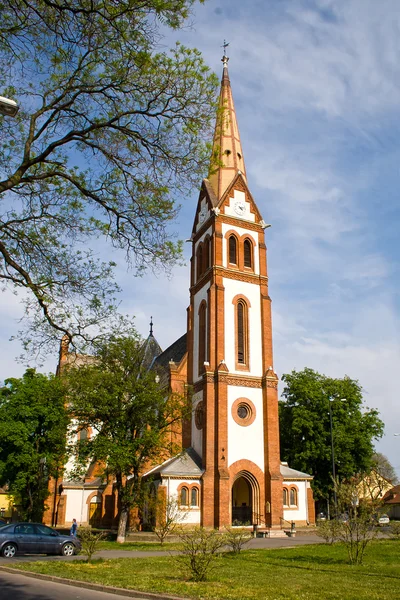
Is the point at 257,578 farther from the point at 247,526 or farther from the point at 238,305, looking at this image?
the point at 238,305

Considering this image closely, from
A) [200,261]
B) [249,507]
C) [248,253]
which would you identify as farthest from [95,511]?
[248,253]

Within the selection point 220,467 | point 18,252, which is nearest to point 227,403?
point 220,467

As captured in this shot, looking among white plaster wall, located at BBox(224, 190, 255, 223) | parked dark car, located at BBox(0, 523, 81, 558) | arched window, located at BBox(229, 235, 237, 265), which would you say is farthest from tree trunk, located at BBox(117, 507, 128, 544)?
white plaster wall, located at BBox(224, 190, 255, 223)

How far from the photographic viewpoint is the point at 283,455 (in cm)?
4869

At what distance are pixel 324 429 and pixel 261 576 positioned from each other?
34868 millimetres

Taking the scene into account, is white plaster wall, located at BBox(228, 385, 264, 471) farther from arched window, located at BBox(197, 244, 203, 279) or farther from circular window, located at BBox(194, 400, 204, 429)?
arched window, located at BBox(197, 244, 203, 279)

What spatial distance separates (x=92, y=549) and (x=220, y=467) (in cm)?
1769

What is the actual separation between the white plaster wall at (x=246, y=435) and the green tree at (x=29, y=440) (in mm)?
11646

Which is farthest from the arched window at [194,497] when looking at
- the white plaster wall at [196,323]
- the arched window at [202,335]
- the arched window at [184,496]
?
the arched window at [202,335]

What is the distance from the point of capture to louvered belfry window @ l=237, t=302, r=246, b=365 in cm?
3700

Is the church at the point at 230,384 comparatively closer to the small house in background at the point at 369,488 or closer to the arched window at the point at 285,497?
the arched window at the point at 285,497

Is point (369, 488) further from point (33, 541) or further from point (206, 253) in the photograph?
point (206, 253)

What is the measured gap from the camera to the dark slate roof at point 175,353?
43.6 metres

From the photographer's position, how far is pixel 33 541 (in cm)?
1931
